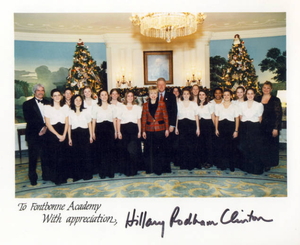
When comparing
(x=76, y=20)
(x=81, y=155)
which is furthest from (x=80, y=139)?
(x=76, y=20)

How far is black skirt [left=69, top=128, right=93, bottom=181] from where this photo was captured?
12.0ft

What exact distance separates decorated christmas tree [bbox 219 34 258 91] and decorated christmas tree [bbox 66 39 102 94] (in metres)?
3.40

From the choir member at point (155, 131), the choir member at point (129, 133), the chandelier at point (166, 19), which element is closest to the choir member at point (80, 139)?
the choir member at point (129, 133)

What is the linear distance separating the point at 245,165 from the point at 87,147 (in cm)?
287

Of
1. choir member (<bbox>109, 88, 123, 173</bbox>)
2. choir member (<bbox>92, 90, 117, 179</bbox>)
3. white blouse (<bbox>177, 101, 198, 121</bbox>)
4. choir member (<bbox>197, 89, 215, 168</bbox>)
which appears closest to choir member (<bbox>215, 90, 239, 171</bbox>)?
choir member (<bbox>197, 89, 215, 168</bbox>)

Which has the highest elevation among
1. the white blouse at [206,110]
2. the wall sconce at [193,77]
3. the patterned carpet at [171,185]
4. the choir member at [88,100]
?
the wall sconce at [193,77]

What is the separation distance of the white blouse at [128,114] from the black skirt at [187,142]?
850mm

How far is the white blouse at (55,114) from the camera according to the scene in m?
3.49

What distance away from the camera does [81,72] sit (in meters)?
4.80

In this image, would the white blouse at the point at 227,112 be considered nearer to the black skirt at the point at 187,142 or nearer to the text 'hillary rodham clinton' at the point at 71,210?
the black skirt at the point at 187,142

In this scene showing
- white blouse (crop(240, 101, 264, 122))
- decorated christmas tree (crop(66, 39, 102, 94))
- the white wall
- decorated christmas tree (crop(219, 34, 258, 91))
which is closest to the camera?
white blouse (crop(240, 101, 264, 122))

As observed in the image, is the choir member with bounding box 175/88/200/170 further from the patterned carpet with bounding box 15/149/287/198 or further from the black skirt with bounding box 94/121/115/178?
the black skirt with bounding box 94/121/115/178

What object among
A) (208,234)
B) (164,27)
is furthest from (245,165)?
(164,27)

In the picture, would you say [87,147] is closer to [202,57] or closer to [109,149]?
[109,149]
